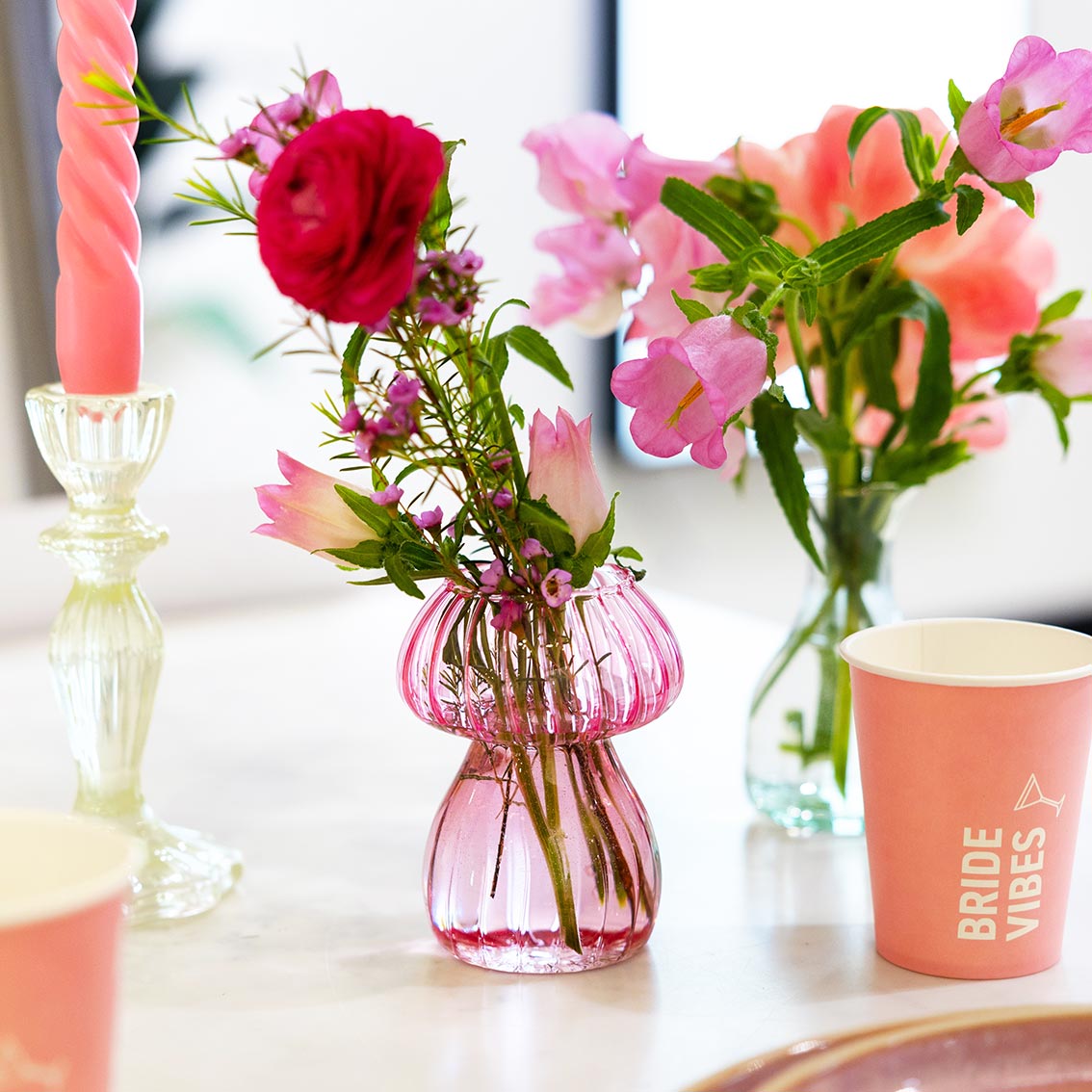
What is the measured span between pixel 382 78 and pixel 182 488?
398mm

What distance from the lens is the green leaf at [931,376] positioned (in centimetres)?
62

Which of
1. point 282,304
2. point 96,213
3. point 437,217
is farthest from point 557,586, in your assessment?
point 282,304

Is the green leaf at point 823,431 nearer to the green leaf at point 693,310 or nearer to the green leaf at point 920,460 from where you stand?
the green leaf at point 920,460

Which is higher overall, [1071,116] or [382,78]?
[382,78]

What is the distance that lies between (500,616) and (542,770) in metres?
0.06

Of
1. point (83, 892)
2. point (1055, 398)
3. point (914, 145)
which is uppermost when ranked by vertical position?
point (914, 145)

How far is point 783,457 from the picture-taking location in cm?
61

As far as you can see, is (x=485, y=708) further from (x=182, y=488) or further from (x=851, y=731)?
(x=182, y=488)

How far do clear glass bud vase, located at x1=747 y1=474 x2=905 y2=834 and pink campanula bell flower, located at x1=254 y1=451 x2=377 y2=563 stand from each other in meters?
0.25

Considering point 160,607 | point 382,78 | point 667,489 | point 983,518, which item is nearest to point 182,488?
point 160,607

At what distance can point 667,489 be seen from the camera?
1548 mm

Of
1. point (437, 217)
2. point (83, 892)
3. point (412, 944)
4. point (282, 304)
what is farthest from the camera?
point (282, 304)

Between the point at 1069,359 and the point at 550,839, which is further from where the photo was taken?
the point at 1069,359

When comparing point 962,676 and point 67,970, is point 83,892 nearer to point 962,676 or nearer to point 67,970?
point 67,970
